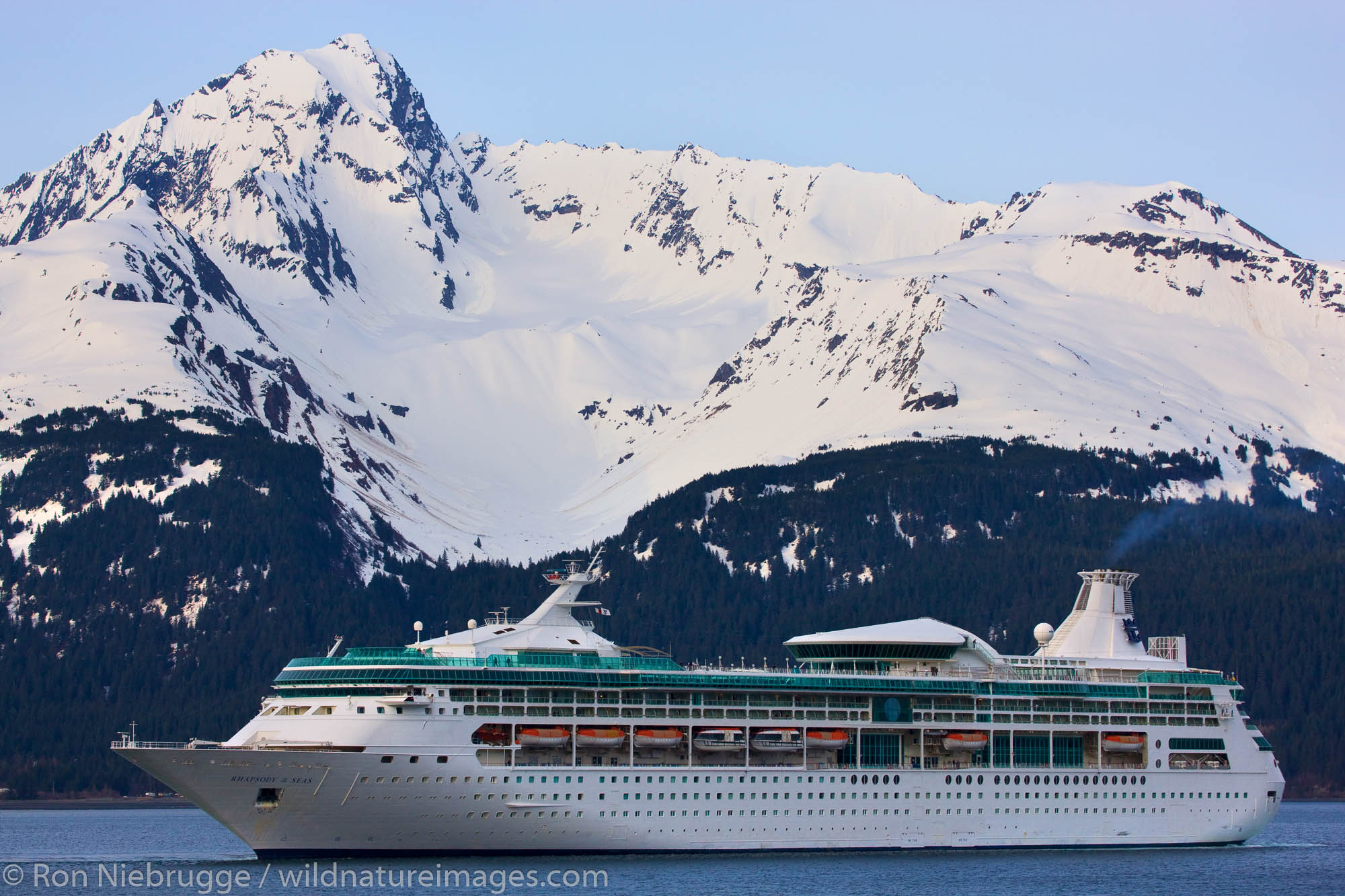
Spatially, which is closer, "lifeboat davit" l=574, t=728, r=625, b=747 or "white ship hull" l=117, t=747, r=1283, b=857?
"white ship hull" l=117, t=747, r=1283, b=857

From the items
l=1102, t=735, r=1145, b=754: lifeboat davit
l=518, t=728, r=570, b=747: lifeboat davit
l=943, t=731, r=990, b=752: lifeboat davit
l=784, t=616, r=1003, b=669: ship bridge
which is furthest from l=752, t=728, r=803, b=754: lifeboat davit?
l=1102, t=735, r=1145, b=754: lifeboat davit

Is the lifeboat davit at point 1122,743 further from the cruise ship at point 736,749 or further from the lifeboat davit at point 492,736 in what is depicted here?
the lifeboat davit at point 492,736

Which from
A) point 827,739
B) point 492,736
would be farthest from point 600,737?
point 827,739

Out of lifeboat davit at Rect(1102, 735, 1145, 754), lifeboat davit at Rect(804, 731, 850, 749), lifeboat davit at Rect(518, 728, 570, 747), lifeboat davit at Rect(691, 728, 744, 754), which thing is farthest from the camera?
lifeboat davit at Rect(1102, 735, 1145, 754)

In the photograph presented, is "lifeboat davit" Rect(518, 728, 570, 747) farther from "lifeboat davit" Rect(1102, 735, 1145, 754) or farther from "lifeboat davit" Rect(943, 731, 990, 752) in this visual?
"lifeboat davit" Rect(1102, 735, 1145, 754)

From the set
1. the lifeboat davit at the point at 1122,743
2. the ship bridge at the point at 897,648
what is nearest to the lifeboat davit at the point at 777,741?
the ship bridge at the point at 897,648

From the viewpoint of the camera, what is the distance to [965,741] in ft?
385

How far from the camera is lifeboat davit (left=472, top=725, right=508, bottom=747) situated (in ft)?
354

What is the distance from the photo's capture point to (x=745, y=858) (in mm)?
109562

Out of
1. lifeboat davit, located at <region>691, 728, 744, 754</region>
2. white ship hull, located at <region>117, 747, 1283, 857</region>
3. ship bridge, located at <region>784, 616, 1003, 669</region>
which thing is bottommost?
white ship hull, located at <region>117, 747, 1283, 857</region>

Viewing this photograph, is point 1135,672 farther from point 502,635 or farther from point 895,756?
point 502,635

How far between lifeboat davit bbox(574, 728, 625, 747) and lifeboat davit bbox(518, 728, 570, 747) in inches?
28.6

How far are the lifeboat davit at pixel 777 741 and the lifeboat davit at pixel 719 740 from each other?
95cm

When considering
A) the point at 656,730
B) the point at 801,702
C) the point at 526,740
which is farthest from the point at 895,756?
the point at 526,740
